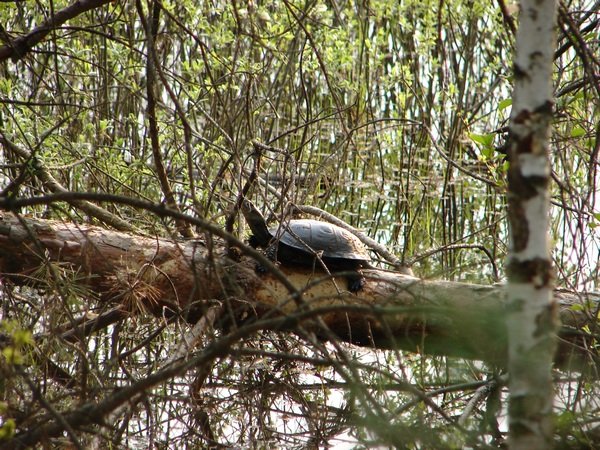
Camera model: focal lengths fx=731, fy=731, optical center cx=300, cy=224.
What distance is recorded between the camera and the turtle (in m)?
3.54

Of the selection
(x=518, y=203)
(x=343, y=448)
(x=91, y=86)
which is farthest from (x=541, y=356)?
(x=91, y=86)

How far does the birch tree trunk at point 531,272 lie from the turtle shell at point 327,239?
2358mm

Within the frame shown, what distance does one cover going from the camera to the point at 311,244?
370 cm

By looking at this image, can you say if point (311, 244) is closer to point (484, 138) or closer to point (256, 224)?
point (256, 224)

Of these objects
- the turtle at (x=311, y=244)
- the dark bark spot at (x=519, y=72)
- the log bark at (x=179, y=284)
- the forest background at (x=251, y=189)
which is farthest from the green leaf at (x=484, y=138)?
the dark bark spot at (x=519, y=72)

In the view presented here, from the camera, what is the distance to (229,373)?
3836mm

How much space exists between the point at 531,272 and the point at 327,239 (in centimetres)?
250

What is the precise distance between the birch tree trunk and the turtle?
7.14 feet

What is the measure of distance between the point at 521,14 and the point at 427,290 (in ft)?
7.28

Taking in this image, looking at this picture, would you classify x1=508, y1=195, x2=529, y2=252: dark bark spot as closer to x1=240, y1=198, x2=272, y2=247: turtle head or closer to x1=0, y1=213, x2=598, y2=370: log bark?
x1=0, y1=213, x2=598, y2=370: log bark

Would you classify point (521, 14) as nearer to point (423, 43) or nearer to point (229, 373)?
point (229, 373)

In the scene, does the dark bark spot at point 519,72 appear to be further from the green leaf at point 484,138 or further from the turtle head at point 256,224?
the turtle head at point 256,224

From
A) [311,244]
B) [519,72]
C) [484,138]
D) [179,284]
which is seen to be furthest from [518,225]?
[311,244]

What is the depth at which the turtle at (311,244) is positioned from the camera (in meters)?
3.54
